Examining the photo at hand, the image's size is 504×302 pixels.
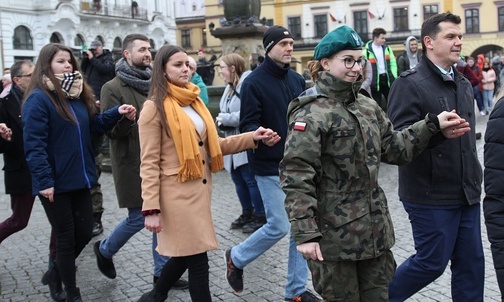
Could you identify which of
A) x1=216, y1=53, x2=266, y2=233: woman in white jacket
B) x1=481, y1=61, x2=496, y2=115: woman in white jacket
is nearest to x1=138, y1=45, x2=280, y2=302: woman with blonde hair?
x1=216, y1=53, x2=266, y2=233: woman in white jacket

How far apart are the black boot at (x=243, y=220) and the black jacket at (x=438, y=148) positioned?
11.4 ft

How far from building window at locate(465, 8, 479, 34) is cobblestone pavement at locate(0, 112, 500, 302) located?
5341 centimetres

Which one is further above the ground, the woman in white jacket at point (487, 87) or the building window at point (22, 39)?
the building window at point (22, 39)

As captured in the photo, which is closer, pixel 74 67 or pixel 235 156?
pixel 74 67

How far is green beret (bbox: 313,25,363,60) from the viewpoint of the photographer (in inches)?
134

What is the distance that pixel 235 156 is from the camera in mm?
7168

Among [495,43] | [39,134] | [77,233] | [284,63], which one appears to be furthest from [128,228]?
[495,43]

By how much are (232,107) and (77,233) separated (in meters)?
2.75

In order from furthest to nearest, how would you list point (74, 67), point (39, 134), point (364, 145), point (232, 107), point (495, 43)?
point (495, 43)
point (232, 107)
point (74, 67)
point (39, 134)
point (364, 145)

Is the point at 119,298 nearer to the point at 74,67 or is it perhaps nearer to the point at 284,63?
the point at 74,67

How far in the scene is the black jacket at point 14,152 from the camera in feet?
18.6

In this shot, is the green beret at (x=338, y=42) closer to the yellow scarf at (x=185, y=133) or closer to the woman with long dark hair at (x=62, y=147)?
the yellow scarf at (x=185, y=133)

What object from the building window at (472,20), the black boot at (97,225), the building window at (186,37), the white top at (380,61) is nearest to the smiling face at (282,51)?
the black boot at (97,225)

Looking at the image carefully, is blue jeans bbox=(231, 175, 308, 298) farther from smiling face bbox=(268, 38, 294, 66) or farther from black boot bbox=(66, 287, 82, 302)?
black boot bbox=(66, 287, 82, 302)
